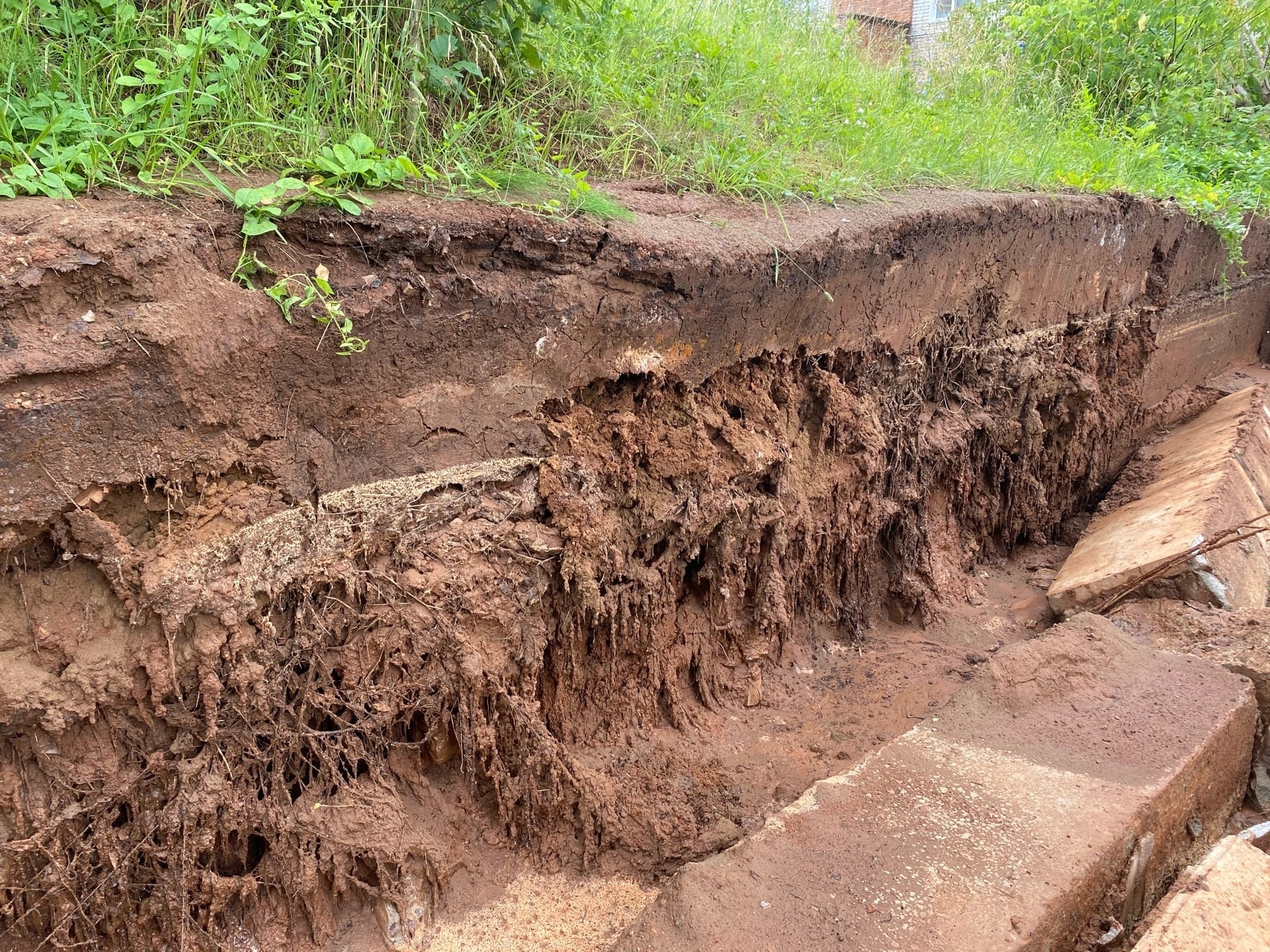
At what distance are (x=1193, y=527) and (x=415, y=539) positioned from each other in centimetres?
347

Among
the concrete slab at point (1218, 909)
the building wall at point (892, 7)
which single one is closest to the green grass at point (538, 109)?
the concrete slab at point (1218, 909)

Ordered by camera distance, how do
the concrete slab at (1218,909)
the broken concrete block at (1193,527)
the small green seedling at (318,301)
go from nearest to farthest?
1. the concrete slab at (1218,909)
2. the small green seedling at (318,301)
3. the broken concrete block at (1193,527)

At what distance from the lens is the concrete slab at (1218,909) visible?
1785 mm

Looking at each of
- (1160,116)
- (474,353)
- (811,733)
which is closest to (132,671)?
(474,353)

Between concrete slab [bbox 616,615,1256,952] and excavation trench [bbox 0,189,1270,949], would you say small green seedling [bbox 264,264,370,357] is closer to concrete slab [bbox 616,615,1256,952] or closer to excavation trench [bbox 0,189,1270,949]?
excavation trench [bbox 0,189,1270,949]

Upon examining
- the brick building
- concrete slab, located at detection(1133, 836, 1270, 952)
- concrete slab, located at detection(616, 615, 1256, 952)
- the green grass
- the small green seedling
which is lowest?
concrete slab, located at detection(616, 615, 1256, 952)

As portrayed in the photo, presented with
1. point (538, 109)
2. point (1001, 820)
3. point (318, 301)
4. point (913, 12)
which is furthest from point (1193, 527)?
point (913, 12)

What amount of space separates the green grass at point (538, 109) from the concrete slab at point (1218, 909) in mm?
2314

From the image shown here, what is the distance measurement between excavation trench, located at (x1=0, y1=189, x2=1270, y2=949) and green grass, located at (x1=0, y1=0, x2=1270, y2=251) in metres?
0.26

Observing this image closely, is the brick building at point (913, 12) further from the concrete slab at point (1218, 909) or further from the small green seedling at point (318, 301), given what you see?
the concrete slab at point (1218, 909)

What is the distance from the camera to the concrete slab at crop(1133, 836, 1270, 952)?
1785mm

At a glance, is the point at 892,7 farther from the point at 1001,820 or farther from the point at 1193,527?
the point at 1001,820

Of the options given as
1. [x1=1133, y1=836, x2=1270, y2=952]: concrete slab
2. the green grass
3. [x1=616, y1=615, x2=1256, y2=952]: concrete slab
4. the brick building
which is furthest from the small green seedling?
the brick building

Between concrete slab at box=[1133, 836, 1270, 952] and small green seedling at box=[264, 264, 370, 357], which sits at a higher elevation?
small green seedling at box=[264, 264, 370, 357]
